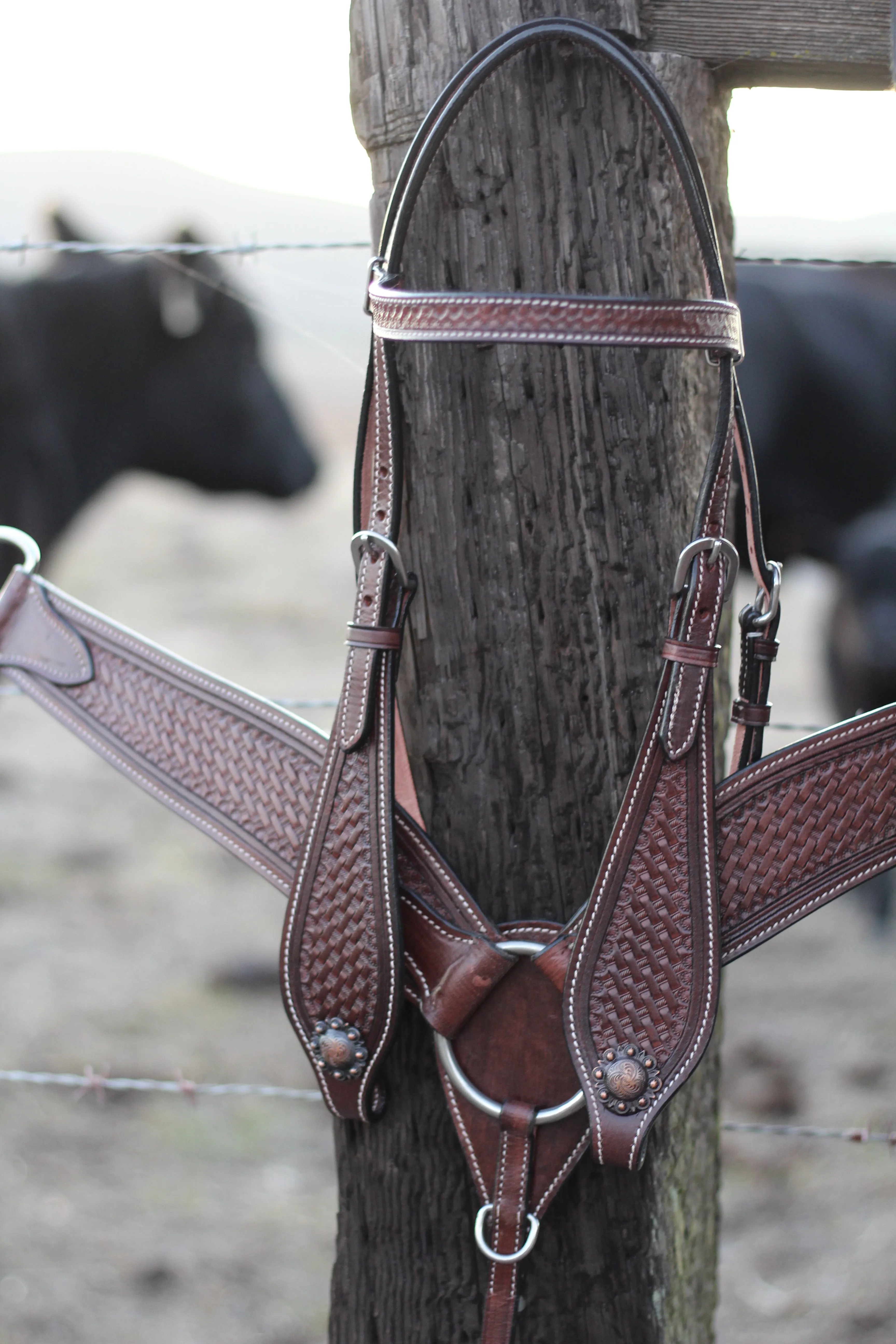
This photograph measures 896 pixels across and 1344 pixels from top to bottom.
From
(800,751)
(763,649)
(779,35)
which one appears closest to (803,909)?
(800,751)

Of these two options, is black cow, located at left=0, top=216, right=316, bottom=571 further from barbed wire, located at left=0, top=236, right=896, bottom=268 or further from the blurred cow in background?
Result: barbed wire, located at left=0, top=236, right=896, bottom=268

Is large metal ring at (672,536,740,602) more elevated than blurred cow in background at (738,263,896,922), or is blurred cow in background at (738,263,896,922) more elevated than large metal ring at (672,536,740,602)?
blurred cow in background at (738,263,896,922)

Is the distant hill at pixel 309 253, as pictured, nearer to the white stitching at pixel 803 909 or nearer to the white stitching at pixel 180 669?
the white stitching at pixel 180 669

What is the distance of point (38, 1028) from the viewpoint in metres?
3.14

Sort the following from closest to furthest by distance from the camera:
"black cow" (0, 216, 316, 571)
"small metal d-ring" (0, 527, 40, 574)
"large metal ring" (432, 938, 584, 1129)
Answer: "large metal ring" (432, 938, 584, 1129), "small metal d-ring" (0, 527, 40, 574), "black cow" (0, 216, 316, 571)

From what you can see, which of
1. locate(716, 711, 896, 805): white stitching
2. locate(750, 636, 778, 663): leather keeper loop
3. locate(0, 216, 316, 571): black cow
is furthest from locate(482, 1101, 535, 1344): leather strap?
locate(0, 216, 316, 571): black cow

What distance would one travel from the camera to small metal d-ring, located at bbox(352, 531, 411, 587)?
98 centimetres

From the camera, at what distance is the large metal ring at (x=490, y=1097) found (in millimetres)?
1010

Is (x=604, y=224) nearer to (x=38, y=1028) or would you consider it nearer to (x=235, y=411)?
(x=38, y=1028)

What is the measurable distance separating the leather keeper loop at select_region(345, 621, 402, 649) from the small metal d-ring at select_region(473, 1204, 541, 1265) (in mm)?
532

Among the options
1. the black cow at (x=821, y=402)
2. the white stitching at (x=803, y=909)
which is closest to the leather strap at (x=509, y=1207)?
the white stitching at (x=803, y=909)

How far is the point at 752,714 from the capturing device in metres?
1.06

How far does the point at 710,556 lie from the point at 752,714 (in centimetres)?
19

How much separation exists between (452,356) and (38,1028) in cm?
274
